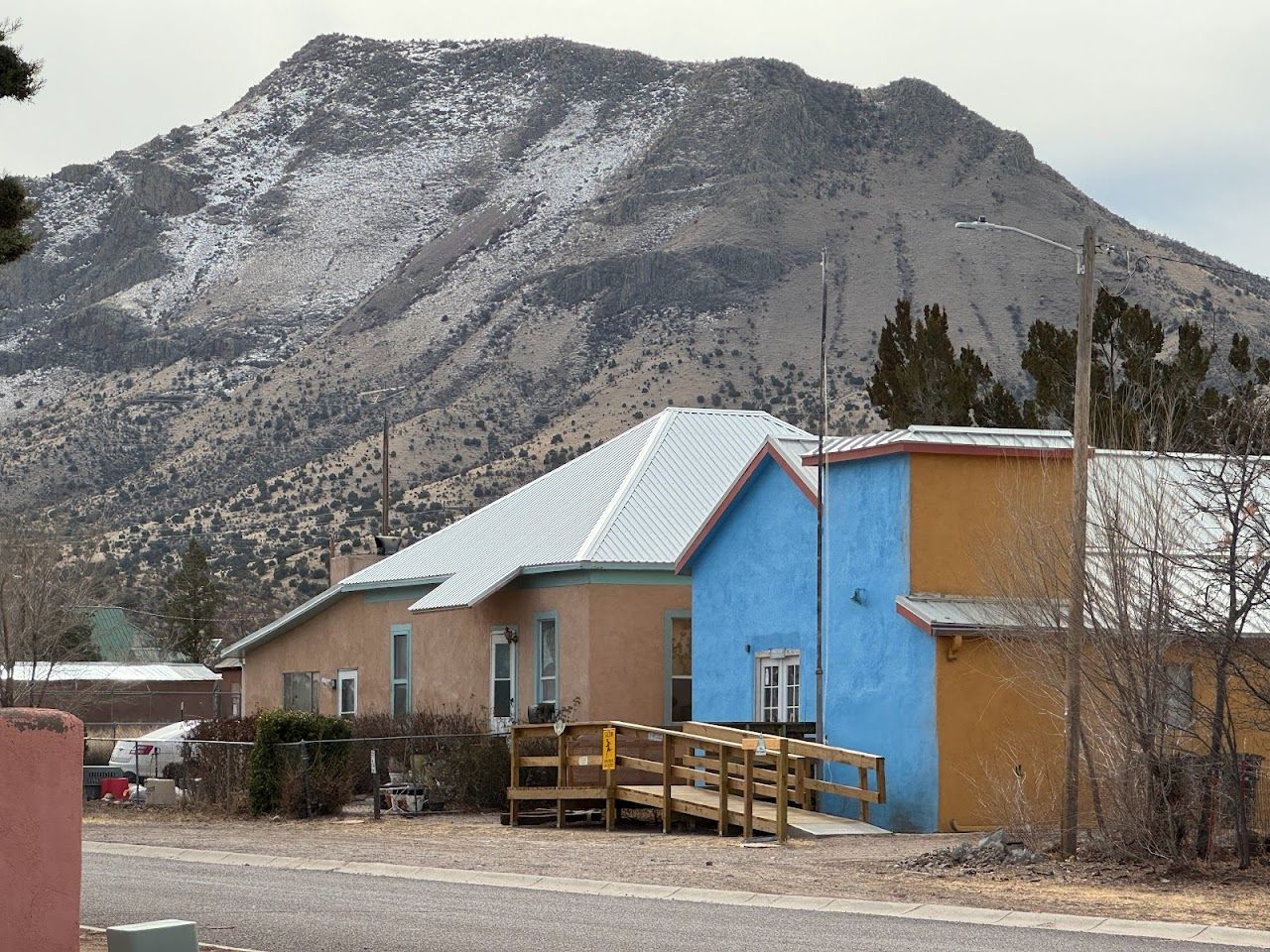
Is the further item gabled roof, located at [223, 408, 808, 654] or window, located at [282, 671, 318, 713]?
window, located at [282, 671, 318, 713]

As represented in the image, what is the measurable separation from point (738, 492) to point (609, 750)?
491 cm

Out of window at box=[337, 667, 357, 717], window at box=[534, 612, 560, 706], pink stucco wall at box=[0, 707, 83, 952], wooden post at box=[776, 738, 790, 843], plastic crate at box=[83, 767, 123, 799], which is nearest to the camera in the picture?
pink stucco wall at box=[0, 707, 83, 952]

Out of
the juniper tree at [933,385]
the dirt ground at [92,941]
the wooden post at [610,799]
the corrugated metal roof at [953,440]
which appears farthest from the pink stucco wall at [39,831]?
the juniper tree at [933,385]

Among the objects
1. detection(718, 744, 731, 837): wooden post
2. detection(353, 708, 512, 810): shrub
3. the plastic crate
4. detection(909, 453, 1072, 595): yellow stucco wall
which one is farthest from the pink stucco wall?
the plastic crate

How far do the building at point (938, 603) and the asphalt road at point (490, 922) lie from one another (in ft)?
19.6

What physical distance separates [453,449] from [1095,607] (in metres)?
78.6

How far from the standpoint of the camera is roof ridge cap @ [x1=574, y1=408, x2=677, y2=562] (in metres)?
29.7

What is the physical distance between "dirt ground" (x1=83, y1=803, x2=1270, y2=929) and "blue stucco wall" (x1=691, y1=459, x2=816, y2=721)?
293 centimetres

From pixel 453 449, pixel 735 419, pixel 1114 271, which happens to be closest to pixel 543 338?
pixel 453 449

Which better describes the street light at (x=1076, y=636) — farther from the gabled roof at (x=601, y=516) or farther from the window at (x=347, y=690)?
the window at (x=347, y=690)

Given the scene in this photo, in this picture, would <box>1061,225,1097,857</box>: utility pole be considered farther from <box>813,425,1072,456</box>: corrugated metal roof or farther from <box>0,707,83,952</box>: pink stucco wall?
<box>0,707,83,952</box>: pink stucco wall

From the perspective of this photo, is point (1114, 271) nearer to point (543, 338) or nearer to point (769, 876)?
point (543, 338)

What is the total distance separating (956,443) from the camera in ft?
76.4

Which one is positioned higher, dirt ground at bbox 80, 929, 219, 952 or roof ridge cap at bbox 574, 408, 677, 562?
roof ridge cap at bbox 574, 408, 677, 562
